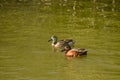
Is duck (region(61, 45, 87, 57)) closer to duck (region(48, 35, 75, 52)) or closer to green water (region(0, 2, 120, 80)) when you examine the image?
green water (region(0, 2, 120, 80))

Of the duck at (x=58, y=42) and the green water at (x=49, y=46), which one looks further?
the duck at (x=58, y=42)

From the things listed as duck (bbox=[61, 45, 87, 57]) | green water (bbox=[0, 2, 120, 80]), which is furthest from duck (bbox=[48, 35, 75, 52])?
duck (bbox=[61, 45, 87, 57])

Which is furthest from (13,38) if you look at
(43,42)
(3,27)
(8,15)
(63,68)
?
(8,15)

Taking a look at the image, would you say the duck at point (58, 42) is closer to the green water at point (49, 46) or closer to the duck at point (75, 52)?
the green water at point (49, 46)

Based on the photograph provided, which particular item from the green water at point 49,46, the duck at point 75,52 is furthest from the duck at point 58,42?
the duck at point 75,52

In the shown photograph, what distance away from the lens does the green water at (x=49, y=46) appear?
20.1 meters

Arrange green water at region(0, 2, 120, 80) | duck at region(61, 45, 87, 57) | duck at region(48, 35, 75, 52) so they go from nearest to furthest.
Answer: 1. green water at region(0, 2, 120, 80)
2. duck at region(61, 45, 87, 57)
3. duck at region(48, 35, 75, 52)

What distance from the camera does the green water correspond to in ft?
65.9

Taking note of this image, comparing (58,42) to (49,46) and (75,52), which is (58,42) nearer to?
(49,46)

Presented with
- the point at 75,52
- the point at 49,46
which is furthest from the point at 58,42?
the point at 75,52

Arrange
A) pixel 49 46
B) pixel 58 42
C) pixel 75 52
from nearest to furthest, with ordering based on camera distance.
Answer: pixel 75 52, pixel 49 46, pixel 58 42

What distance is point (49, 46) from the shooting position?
1035 inches

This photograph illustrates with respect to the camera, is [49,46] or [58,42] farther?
[58,42]

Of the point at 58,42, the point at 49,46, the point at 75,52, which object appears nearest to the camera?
the point at 75,52
